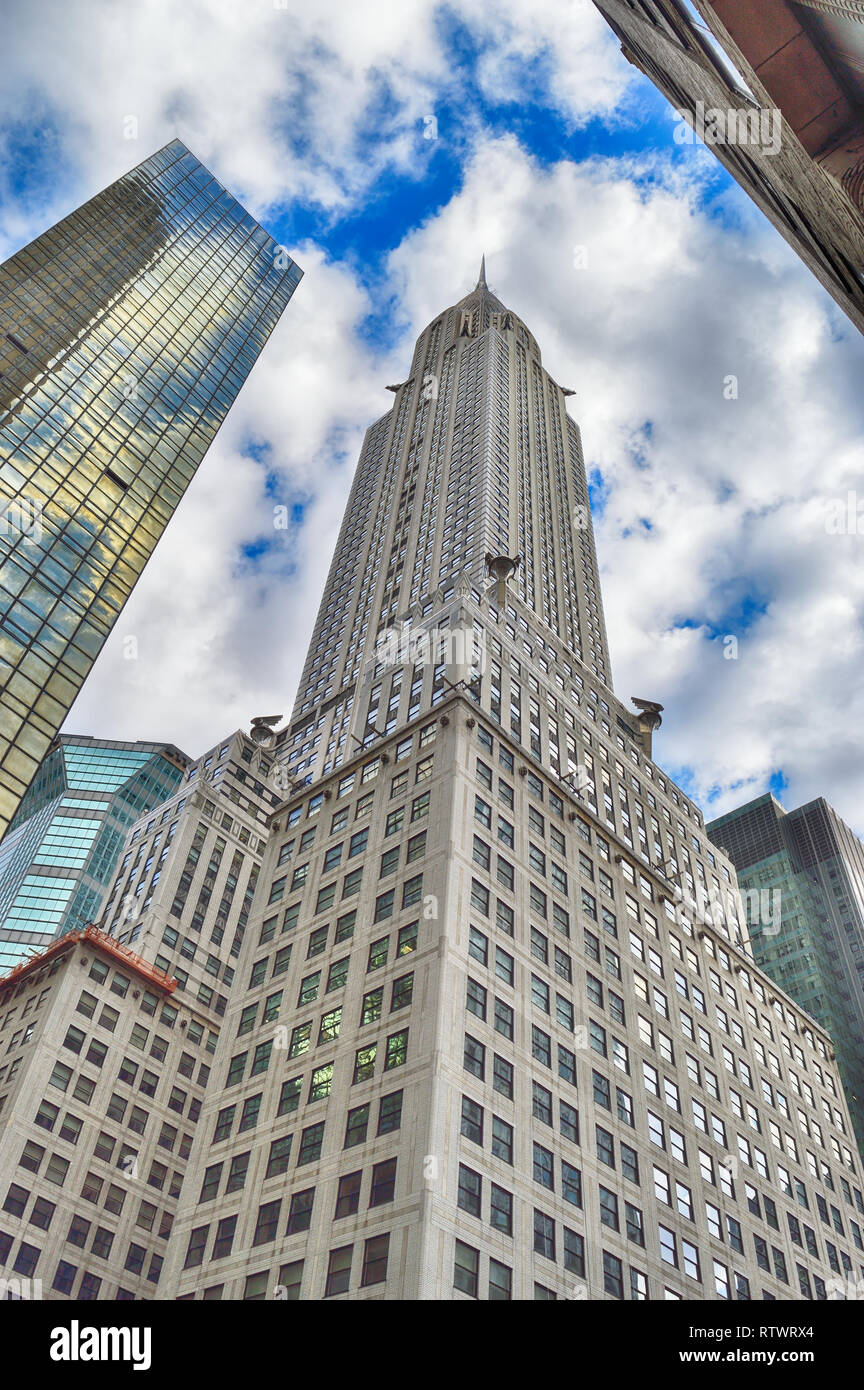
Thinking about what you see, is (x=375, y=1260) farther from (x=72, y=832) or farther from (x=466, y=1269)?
(x=72, y=832)

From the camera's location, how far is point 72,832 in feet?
471

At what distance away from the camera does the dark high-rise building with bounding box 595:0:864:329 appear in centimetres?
1694

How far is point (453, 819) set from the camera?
2201 inches

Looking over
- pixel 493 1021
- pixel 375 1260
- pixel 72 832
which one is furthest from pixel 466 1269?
pixel 72 832

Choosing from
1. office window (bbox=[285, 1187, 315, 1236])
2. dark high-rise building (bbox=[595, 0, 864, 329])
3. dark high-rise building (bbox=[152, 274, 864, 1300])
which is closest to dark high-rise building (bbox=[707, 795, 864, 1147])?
dark high-rise building (bbox=[152, 274, 864, 1300])

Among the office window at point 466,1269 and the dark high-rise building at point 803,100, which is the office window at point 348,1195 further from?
the dark high-rise building at point 803,100

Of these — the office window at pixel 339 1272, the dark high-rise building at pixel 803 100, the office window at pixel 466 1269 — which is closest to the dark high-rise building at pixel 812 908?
the office window at pixel 466 1269

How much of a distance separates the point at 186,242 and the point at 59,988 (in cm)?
6927

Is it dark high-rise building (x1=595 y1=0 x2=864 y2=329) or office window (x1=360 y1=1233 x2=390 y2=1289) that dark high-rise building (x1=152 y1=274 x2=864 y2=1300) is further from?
dark high-rise building (x1=595 y1=0 x2=864 y2=329)

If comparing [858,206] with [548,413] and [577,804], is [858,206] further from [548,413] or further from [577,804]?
[548,413]

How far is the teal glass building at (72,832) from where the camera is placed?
130m

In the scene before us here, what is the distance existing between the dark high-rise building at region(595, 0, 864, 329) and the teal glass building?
115237mm

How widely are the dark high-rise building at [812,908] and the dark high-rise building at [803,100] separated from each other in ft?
365
